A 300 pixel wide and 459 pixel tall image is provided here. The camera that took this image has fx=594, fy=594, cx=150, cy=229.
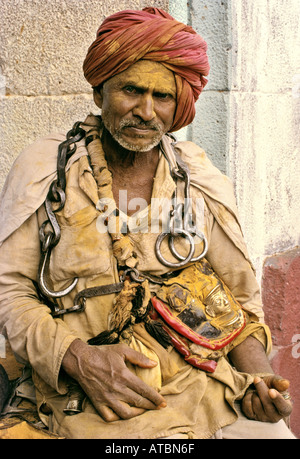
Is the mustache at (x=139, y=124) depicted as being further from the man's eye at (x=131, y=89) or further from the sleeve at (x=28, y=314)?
the sleeve at (x=28, y=314)

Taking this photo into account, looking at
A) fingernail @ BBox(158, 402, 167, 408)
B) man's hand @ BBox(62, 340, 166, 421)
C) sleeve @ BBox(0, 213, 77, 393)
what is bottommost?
fingernail @ BBox(158, 402, 167, 408)

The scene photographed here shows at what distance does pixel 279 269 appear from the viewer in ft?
11.0

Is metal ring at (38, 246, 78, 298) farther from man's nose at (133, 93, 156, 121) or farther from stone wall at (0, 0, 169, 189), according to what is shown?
stone wall at (0, 0, 169, 189)

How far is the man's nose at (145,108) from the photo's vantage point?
213cm

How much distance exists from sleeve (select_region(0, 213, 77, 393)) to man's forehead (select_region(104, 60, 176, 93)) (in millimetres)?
599

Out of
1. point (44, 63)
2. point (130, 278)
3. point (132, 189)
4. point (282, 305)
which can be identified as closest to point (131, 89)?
point (132, 189)

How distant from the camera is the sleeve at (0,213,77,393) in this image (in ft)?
6.57

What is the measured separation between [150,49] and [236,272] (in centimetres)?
92

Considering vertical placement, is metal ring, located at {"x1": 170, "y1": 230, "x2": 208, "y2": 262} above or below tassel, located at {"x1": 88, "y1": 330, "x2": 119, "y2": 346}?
above

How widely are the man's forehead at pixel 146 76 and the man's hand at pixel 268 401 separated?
1118 mm

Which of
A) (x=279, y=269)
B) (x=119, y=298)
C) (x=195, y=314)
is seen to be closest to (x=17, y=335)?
(x=119, y=298)
